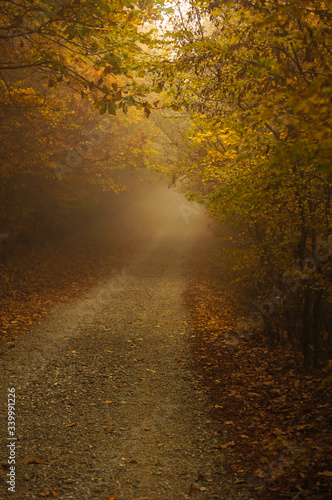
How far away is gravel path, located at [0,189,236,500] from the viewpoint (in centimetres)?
422

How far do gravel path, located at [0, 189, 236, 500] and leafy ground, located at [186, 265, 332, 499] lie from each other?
30 centimetres

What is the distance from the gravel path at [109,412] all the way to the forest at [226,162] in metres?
0.50

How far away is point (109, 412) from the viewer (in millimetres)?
5770

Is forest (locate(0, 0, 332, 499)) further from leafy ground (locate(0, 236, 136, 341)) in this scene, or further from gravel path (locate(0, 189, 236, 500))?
gravel path (locate(0, 189, 236, 500))

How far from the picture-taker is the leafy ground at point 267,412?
13.3ft

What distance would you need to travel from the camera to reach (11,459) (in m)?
4.50

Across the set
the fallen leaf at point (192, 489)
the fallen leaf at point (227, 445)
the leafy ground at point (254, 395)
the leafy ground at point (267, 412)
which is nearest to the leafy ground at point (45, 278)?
the leafy ground at point (254, 395)

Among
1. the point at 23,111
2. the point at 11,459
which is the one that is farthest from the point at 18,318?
the point at 23,111

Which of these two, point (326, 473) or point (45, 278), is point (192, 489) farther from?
point (45, 278)

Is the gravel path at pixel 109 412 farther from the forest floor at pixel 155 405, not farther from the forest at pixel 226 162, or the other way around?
the forest at pixel 226 162

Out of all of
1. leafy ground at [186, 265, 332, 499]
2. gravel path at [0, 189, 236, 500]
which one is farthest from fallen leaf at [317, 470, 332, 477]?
gravel path at [0, 189, 236, 500]

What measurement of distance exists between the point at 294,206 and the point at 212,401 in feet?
13.1

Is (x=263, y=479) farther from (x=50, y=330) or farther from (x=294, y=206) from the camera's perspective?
(x=50, y=330)

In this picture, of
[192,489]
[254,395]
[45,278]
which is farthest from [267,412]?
[45,278]
